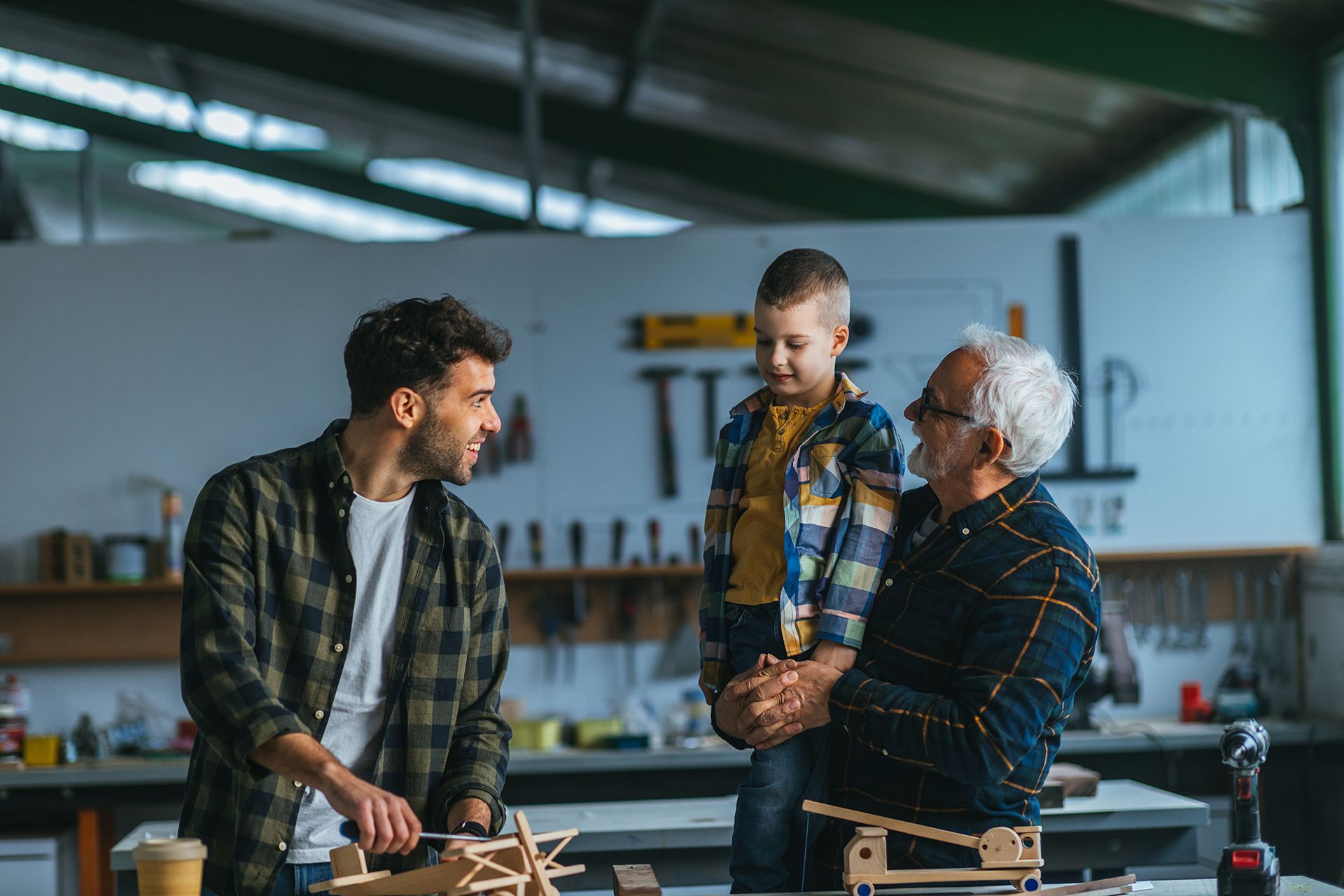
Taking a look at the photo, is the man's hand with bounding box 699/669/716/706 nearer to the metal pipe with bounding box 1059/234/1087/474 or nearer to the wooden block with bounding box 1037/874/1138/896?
the wooden block with bounding box 1037/874/1138/896

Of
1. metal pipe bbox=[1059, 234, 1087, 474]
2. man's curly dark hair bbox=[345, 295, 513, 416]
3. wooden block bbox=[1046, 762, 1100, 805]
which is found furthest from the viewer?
metal pipe bbox=[1059, 234, 1087, 474]

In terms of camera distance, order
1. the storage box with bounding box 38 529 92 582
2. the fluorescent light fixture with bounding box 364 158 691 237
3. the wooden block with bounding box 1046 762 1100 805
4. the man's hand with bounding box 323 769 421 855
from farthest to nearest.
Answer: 1. the fluorescent light fixture with bounding box 364 158 691 237
2. the storage box with bounding box 38 529 92 582
3. the wooden block with bounding box 1046 762 1100 805
4. the man's hand with bounding box 323 769 421 855

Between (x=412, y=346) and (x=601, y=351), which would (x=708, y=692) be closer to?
(x=412, y=346)

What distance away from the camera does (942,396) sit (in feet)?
6.48

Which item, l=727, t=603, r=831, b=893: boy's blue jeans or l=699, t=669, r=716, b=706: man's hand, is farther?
l=699, t=669, r=716, b=706: man's hand

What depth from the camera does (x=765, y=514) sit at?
225 centimetres

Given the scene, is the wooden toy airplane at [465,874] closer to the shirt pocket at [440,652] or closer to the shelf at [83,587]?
the shirt pocket at [440,652]

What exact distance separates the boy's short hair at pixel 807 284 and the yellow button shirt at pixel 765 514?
0.58 feet

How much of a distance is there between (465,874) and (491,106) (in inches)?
214

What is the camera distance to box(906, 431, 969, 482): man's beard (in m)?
1.95

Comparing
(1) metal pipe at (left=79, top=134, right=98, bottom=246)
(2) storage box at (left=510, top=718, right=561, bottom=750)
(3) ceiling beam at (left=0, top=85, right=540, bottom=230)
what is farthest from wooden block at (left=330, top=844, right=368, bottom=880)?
(3) ceiling beam at (left=0, top=85, right=540, bottom=230)

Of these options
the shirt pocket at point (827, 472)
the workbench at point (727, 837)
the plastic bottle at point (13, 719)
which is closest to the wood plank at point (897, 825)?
the shirt pocket at point (827, 472)

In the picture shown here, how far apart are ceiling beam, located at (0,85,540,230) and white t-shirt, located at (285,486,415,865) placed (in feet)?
17.9

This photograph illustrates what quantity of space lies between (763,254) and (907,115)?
1.81 meters
